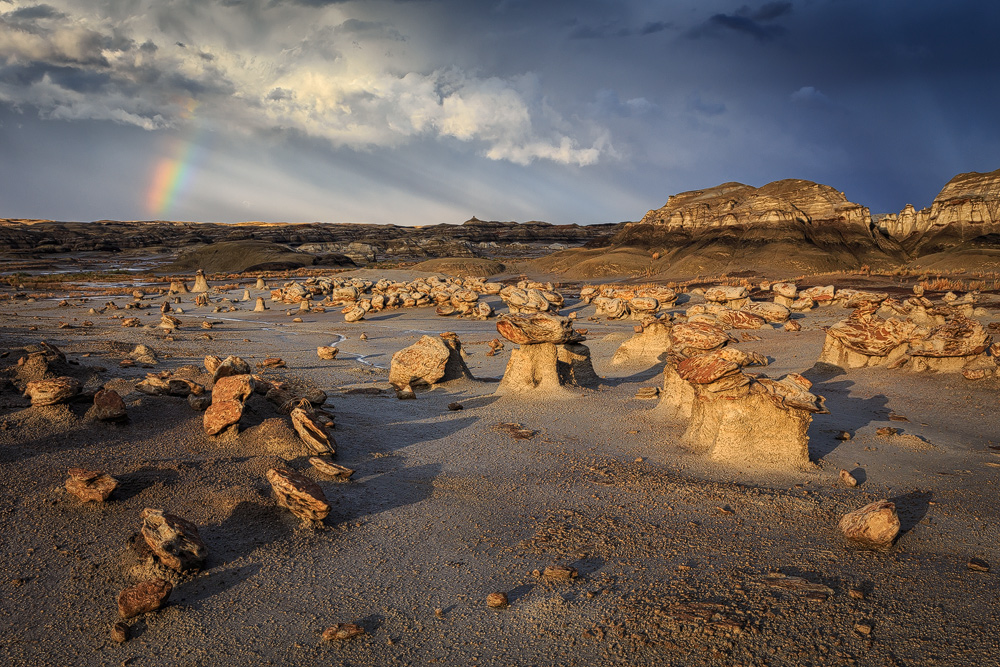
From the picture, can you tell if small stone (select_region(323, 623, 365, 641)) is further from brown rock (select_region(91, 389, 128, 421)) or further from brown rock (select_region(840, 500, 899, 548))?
brown rock (select_region(91, 389, 128, 421))

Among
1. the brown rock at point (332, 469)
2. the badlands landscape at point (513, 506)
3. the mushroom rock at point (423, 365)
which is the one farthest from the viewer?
the mushroom rock at point (423, 365)

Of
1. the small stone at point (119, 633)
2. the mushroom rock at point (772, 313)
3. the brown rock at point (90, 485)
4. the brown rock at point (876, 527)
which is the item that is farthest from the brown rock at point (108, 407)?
the mushroom rock at point (772, 313)

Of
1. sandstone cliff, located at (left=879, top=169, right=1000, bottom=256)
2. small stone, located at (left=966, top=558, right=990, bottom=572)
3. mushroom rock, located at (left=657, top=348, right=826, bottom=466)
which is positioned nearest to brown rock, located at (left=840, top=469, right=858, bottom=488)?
mushroom rock, located at (left=657, top=348, right=826, bottom=466)

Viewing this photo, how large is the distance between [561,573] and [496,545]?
61 cm

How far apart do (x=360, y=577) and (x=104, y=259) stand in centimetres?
7842

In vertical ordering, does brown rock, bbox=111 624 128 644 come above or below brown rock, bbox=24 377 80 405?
below

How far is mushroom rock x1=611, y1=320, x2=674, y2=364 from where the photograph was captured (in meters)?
11.9

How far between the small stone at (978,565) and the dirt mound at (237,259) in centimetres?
5494

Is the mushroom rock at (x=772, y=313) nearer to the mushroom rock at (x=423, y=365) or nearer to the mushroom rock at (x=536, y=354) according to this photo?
the mushroom rock at (x=536, y=354)

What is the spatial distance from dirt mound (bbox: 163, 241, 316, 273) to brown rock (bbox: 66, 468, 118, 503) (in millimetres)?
52155

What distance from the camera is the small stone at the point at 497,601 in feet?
10.5

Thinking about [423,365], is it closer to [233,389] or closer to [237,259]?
[233,389]

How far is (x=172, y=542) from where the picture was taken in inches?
132

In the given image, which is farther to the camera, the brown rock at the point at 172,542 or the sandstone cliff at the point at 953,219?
the sandstone cliff at the point at 953,219
